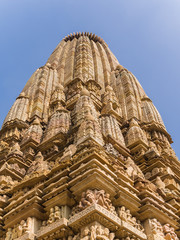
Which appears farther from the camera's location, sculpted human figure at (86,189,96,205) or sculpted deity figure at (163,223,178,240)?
sculpted deity figure at (163,223,178,240)

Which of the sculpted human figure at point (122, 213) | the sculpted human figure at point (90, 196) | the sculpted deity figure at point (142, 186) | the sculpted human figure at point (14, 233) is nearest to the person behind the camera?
the sculpted human figure at point (90, 196)

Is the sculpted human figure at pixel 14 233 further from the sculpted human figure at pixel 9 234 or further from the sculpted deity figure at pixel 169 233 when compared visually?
the sculpted deity figure at pixel 169 233

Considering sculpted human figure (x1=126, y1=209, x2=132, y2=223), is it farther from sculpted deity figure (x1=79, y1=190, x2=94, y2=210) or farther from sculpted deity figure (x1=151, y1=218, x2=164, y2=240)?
sculpted deity figure (x1=79, y1=190, x2=94, y2=210)

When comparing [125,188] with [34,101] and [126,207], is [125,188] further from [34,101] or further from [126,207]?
[34,101]

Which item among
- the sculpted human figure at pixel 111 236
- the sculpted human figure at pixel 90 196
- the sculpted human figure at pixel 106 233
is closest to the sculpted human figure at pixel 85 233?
the sculpted human figure at pixel 106 233

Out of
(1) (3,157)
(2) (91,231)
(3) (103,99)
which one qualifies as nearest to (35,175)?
(2) (91,231)

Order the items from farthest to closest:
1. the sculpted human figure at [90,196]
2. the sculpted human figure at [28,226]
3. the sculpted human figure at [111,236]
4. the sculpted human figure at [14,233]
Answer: the sculpted human figure at [14,233]
the sculpted human figure at [28,226]
the sculpted human figure at [90,196]
the sculpted human figure at [111,236]

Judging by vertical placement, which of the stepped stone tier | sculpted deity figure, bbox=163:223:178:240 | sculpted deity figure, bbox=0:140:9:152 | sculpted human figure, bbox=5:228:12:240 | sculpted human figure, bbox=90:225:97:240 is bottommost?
sculpted human figure, bbox=90:225:97:240

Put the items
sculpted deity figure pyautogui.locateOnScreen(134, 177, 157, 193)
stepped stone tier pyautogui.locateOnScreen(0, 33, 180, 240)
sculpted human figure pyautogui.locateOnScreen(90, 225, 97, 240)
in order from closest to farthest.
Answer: sculpted human figure pyautogui.locateOnScreen(90, 225, 97, 240)
stepped stone tier pyautogui.locateOnScreen(0, 33, 180, 240)
sculpted deity figure pyautogui.locateOnScreen(134, 177, 157, 193)

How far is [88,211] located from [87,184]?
127 centimetres

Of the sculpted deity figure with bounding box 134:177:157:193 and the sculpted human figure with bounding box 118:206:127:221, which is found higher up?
the sculpted deity figure with bounding box 134:177:157:193

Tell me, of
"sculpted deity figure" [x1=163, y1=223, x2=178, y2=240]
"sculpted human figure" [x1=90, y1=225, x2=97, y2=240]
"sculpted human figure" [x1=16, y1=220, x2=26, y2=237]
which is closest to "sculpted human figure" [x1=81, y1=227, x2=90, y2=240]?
"sculpted human figure" [x1=90, y1=225, x2=97, y2=240]

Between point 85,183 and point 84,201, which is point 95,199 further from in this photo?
point 85,183

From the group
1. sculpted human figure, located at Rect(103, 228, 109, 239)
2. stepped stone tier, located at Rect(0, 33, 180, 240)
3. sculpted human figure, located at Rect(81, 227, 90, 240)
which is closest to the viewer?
sculpted human figure, located at Rect(81, 227, 90, 240)
